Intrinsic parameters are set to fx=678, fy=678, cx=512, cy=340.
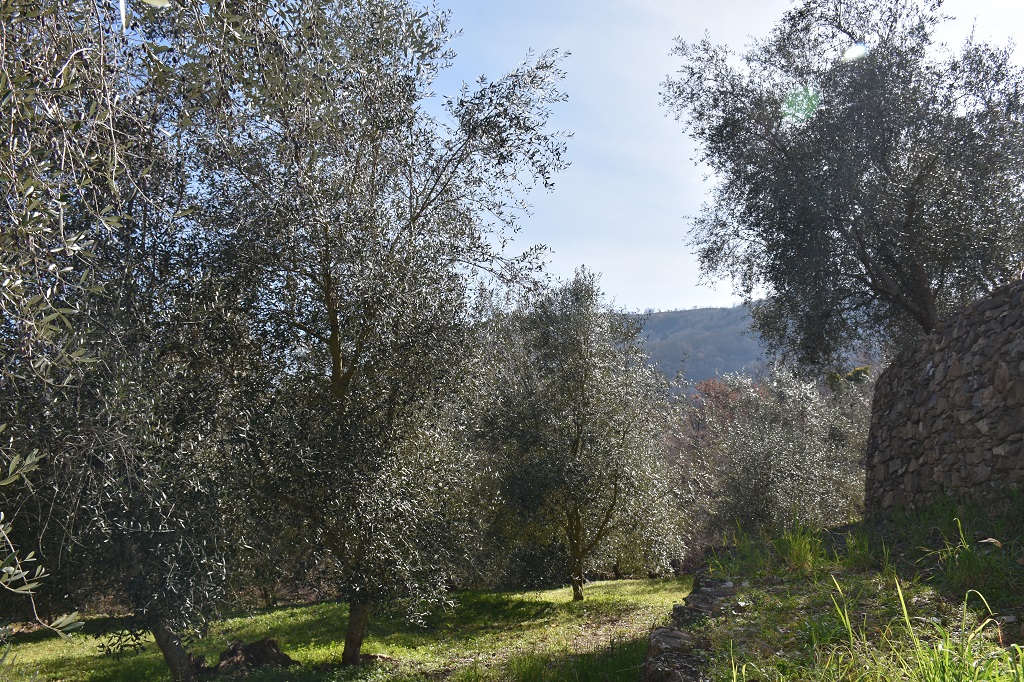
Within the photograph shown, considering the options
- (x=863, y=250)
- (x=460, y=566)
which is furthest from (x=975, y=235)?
(x=460, y=566)

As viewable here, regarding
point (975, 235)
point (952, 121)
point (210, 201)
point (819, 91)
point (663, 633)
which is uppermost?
point (819, 91)

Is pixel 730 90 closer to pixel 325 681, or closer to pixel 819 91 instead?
pixel 819 91

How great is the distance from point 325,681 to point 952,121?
15088mm

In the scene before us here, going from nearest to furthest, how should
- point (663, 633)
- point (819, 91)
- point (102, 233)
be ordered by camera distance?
point (663, 633) → point (102, 233) → point (819, 91)

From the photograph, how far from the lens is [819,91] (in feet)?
46.9

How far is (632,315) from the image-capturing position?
72.9 ft

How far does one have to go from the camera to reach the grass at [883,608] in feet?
14.6

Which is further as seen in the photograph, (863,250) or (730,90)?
(730,90)

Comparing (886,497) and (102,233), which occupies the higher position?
(102,233)

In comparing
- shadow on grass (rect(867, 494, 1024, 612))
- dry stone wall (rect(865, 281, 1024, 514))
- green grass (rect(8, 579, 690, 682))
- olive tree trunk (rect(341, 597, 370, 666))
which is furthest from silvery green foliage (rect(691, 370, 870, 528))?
olive tree trunk (rect(341, 597, 370, 666))

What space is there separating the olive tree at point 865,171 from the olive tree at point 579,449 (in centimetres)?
547

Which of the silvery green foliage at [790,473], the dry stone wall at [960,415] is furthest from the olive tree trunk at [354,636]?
the silvery green foliage at [790,473]

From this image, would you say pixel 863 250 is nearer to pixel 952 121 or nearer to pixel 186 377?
pixel 952 121

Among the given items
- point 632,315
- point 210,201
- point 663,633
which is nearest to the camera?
point 663,633
